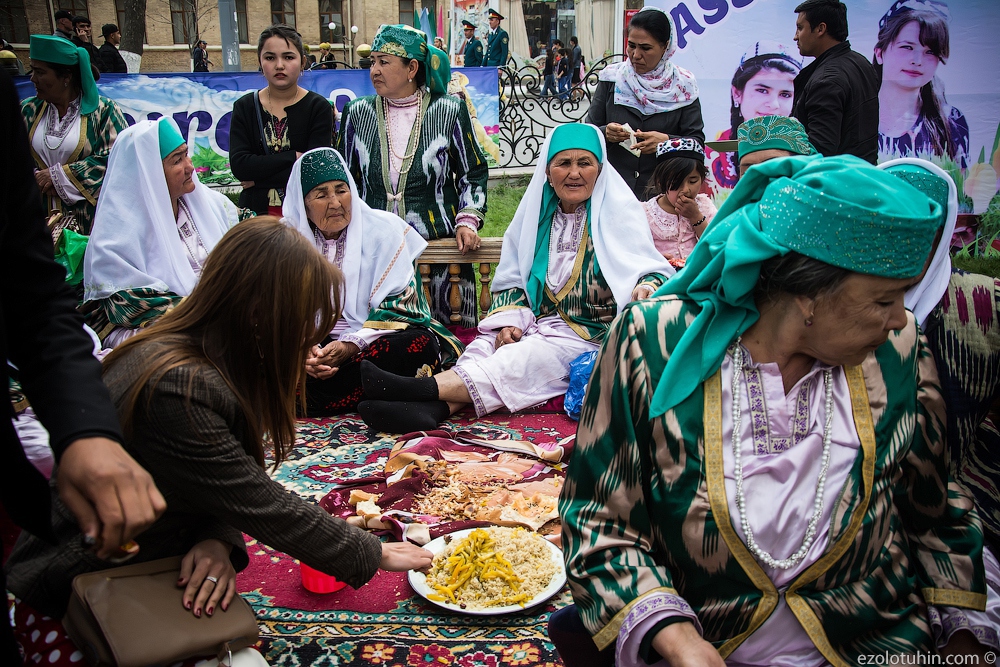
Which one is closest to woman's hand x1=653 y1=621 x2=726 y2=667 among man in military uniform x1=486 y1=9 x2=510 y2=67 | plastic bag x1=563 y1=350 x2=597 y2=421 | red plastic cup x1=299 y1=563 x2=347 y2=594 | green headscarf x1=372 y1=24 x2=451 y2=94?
red plastic cup x1=299 y1=563 x2=347 y2=594

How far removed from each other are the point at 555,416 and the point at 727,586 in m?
Result: 2.79

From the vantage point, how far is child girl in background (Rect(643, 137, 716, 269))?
5000mm

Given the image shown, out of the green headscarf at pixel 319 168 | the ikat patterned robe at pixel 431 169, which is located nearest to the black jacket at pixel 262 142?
the ikat patterned robe at pixel 431 169

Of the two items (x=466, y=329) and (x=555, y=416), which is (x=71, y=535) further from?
(x=466, y=329)

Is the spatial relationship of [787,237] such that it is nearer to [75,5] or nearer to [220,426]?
[220,426]

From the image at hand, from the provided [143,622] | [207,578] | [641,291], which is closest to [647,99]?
[641,291]

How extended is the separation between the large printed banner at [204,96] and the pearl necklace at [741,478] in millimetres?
7124

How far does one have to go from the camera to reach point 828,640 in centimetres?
161

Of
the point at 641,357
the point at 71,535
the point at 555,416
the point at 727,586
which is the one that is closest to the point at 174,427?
the point at 71,535

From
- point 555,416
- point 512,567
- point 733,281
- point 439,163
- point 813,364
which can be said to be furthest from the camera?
point 439,163

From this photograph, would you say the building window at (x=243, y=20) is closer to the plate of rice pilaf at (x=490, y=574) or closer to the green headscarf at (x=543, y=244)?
the green headscarf at (x=543, y=244)

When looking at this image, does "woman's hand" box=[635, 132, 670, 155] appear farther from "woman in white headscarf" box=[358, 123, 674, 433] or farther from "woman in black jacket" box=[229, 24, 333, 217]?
"woman in black jacket" box=[229, 24, 333, 217]

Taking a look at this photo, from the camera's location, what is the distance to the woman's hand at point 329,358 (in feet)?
14.0

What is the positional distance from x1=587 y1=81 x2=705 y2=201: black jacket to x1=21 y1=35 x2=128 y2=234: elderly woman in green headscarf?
338 centimetres
